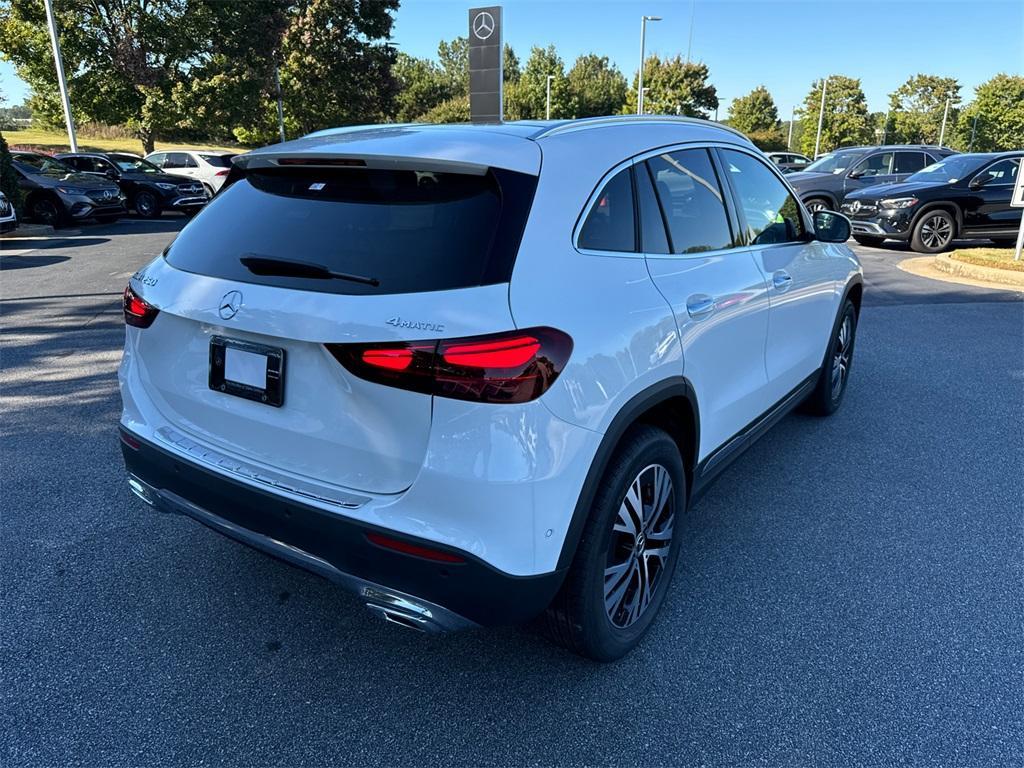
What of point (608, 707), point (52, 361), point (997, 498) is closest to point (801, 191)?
point (997, 498)

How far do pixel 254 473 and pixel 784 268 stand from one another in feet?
8.76

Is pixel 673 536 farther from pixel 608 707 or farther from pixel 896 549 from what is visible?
pixel 896 549

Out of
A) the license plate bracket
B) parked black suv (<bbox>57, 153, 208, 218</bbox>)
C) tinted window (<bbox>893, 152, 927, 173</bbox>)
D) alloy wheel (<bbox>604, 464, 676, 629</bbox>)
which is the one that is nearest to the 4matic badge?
the license plate bracket

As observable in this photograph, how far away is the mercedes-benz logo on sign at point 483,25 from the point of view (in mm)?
12523

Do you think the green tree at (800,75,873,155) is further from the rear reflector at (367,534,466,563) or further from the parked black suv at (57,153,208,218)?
the rear reflector at (367,534,466,563)

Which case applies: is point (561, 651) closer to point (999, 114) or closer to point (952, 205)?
point (952, 205)

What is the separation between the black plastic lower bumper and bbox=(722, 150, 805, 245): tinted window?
84.3 inches

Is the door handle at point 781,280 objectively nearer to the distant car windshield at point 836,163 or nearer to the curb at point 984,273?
the curb at point 984,273

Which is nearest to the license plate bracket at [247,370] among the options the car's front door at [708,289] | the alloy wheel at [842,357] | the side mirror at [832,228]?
the car's front door at [708,289]

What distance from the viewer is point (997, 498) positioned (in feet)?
12.6

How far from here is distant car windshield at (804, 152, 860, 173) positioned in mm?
16500

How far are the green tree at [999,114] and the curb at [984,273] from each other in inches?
2581

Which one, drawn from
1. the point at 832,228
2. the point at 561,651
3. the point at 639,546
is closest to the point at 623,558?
the point at 639,546

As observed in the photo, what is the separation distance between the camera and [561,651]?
2.64 meters
